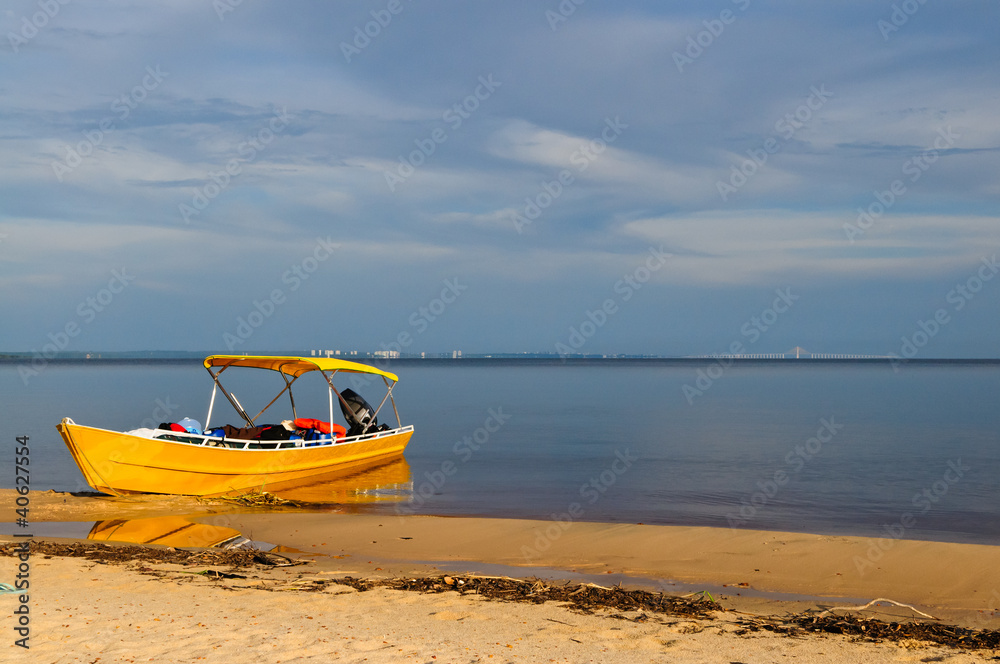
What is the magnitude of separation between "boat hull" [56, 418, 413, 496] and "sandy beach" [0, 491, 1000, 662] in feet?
4.27

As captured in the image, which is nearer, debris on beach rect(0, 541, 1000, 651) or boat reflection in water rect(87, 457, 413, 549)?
debris on beach rect(0, 541, 1000, 651)

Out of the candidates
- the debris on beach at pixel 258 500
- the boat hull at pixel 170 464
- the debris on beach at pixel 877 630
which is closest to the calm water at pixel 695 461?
the debris on beach at pixel 258 500

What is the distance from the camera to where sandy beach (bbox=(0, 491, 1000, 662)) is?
6.24 m

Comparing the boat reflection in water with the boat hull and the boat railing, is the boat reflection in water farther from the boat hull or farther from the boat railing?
the boat railing

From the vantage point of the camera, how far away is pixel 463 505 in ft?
57.8

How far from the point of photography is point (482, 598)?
8039 mm

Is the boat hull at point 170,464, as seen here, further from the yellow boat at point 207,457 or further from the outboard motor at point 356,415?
the outboard motor at point 356,415

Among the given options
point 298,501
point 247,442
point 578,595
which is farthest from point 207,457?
point 578,595

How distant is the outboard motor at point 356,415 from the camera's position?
2311 centimetres

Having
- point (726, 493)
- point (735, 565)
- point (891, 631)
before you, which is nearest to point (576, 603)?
point (891, 631)

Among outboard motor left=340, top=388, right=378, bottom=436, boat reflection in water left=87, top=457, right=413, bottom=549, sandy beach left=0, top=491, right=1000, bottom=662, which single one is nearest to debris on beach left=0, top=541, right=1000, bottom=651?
sandy beach left=0, top=491, right=1000, bottom=662

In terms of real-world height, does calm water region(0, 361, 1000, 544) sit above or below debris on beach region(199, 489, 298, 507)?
above

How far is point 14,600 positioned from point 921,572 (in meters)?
10.4

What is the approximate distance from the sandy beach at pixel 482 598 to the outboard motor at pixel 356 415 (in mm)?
8890
